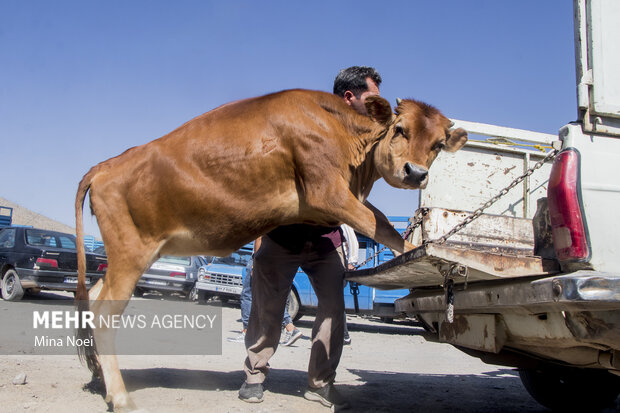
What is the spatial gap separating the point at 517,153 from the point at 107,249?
12.2 feet

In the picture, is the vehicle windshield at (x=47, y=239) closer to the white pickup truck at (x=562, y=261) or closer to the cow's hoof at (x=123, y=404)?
the cow's hoof at (x=123, y=404)

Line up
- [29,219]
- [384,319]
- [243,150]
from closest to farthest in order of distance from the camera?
[243,150] < [384,319] < [29,219]

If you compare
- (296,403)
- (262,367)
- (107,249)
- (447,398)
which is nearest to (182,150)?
(107,249)

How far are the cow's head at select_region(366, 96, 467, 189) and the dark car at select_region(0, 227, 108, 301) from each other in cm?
1072

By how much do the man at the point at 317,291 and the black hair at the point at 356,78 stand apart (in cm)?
8

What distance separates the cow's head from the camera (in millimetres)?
3703

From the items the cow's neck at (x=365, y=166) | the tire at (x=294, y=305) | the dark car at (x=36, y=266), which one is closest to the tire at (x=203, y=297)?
the dark car at (x=36, y=266)

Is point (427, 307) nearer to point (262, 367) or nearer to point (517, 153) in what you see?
point (262, 367)

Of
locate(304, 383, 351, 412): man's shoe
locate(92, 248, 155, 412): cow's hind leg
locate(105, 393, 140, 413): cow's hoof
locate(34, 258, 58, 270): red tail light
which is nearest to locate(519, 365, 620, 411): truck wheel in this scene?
locate(304, 383, 351, 412): man's shoe

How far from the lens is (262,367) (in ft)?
14.3

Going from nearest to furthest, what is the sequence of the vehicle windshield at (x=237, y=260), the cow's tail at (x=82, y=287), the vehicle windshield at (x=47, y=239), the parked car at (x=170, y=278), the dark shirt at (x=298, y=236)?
the cow's tail at (x=82, y=287) → the dark shirt at (x=298, y=236) → the vehicle windshield at (x=47, y=239) → the vehicle windshield at (x=237, y=260) → the parked car at (x=170, y=278)

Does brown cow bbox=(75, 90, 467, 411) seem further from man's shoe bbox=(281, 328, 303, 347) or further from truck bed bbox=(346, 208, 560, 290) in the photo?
man's shoe bbox=(281, 328, 303, 347)

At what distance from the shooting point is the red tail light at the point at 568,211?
263 centimetres

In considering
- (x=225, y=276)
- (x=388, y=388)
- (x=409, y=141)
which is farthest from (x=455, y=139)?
(x=225, y=276)
